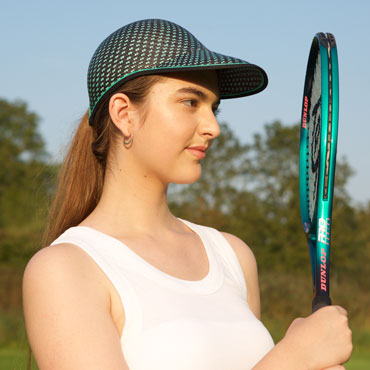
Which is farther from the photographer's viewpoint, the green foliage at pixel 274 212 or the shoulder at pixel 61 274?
the green foliage at pixel 274 212

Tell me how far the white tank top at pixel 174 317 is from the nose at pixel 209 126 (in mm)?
632

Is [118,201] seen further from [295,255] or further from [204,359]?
[295,255]

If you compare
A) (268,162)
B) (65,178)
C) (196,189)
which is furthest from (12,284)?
(65,178)

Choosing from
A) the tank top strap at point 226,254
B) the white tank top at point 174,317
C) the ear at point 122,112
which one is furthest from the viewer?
the tank top strap at point 226,254

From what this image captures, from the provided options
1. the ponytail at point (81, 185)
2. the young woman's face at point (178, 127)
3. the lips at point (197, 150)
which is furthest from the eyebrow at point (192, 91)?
the ponytail at point (81, 185)

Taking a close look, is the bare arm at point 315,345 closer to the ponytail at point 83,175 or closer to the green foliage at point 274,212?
the ponytail at point 83,175

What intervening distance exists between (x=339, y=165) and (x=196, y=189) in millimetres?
7783

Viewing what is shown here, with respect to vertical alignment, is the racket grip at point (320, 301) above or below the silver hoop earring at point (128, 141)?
below

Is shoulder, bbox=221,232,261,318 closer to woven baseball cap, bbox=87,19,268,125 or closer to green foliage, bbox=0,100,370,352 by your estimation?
woven baseball cap, bbox=87,19,268,125

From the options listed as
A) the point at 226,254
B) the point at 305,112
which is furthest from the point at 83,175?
the point at 305,112

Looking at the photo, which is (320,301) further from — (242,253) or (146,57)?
(146,57)

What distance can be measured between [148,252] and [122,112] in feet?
2.19

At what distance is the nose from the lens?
301 cm

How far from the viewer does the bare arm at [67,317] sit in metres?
2.55
